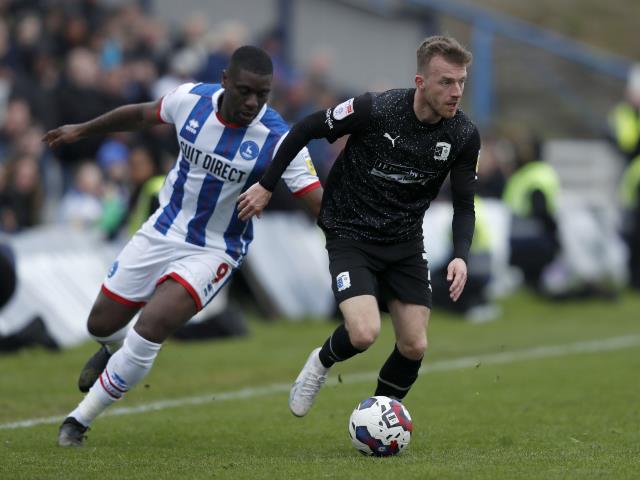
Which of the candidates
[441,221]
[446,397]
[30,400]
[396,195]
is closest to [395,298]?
[396,195]

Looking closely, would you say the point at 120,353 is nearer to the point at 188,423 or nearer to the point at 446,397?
the point at 188,423

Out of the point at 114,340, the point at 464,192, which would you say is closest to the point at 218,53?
A: the point at 114,340

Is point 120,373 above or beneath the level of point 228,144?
beneath

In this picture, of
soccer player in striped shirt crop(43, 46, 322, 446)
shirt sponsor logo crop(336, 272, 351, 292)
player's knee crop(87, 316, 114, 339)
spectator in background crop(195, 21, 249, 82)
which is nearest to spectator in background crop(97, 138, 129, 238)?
spectator in background crop(195, 21, 249, 82)

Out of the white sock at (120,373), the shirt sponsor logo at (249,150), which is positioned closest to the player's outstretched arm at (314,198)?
the shirt sponsor logo at (249,150)

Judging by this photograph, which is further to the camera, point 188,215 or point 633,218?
point 633,218

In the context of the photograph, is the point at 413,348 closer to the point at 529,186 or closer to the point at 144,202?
the point at 144,202

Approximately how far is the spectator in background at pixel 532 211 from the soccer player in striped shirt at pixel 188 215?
10259mm

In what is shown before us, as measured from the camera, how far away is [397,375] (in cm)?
763

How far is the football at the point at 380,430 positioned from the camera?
280 inches

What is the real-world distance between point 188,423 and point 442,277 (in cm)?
811

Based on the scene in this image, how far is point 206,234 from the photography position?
8.01m

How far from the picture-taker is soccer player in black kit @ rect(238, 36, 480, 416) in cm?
727

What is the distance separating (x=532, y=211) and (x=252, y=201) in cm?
1129
